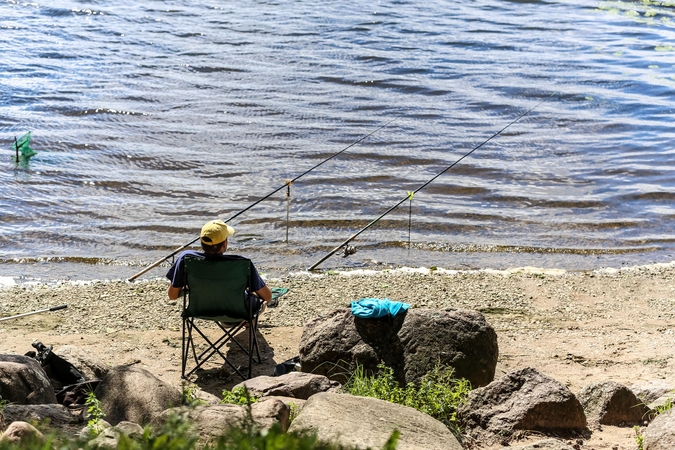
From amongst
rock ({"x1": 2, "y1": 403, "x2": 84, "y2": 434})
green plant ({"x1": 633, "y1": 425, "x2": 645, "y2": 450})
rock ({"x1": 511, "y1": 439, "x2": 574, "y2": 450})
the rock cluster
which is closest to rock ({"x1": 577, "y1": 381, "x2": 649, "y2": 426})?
the rock cluster

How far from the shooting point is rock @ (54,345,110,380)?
5.72m

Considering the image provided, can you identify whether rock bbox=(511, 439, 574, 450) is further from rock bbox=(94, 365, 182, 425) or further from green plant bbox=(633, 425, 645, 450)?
rock bbox=(94, 365, 182, 425)

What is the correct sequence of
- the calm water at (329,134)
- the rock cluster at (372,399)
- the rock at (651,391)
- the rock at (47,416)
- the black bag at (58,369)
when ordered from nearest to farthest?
the rock cluster at (372,399) < the rock at (47,416) < the rock at (651,391) < the black bag at (58,369) < the calm water at (329,134)

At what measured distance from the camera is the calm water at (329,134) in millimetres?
10305

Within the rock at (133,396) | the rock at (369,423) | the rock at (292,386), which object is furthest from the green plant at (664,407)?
the rock at (133,396)

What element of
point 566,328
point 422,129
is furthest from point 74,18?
point 566,328

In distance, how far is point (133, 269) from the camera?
9102 millimetres

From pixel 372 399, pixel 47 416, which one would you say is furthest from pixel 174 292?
pixel 372 399

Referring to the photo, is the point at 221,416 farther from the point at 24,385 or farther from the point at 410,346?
the point at 410,346

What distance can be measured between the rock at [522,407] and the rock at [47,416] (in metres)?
2.20

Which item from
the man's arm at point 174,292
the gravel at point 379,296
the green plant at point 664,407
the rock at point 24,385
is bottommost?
Result: the gravel at point 379,296

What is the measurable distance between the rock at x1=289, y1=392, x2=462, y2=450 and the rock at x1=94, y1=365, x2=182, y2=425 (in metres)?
1.00

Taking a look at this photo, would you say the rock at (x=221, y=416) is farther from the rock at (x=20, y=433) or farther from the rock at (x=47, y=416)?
the rock at (x=47, y=416)

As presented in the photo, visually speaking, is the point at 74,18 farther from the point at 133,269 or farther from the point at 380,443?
the point at 380,443
